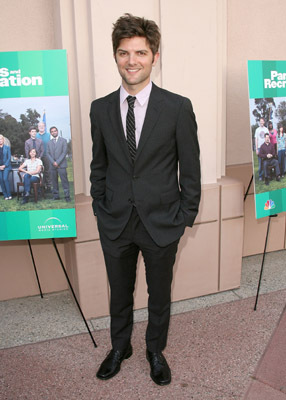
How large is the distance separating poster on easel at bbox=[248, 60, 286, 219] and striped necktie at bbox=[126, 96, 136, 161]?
117cm

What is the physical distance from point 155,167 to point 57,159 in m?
0.67

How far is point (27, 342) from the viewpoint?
3.13 metres

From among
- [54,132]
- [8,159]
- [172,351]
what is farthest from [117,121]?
[172,351]

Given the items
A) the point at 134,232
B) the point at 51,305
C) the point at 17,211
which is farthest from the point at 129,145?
the point at 51,305

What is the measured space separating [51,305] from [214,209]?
5.45 feet

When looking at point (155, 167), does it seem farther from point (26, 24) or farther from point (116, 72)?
point (26, 24)

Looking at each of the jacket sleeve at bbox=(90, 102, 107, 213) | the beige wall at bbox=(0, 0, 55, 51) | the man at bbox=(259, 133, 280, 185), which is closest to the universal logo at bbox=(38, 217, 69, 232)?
the jacket sleeve at bbox=(90, 102, 107, 213)

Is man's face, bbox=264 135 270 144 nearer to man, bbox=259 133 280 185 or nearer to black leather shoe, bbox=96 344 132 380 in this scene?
man, bbox=259 133 280 185

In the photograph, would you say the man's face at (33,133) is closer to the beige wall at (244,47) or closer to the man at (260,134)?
the man at (260,134)

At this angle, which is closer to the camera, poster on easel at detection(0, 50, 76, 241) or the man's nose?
the man's nose

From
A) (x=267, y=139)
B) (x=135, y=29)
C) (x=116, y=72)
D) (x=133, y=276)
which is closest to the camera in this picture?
(x=135, y=29)

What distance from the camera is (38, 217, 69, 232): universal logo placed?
8.98 feet

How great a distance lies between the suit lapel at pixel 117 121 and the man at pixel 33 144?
0.51m

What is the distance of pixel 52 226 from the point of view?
2750 mm
